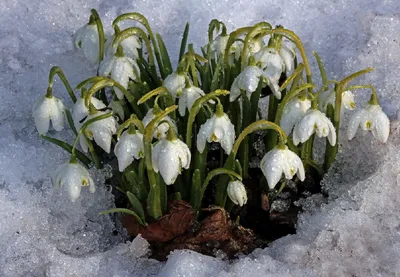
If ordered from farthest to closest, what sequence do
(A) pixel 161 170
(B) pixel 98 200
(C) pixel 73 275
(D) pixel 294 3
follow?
(D) pixel 294 3 < (B) pixel 98 200 < (C) pixel 73 275 < (A) pixel 161 170

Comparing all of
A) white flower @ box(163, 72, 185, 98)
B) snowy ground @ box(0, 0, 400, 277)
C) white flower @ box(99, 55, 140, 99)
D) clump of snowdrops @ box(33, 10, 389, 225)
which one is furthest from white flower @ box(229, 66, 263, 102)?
snowy ground @ box(0, 0, 400, 277)

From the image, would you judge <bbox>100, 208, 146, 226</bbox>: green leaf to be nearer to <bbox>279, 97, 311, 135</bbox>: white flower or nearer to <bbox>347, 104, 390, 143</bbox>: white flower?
<bbox>279, 97, 311, 135</bbox>: white flower

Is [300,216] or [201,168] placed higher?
[201,168]

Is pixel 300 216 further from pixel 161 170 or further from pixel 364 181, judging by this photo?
pixel 161 170

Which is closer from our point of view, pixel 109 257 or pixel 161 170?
pixel 161 170

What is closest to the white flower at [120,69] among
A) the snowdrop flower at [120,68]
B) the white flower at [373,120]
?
the snowdrop flower at [120,68]

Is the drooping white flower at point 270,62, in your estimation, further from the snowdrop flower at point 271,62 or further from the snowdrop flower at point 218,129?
the snowdrop flower at point 218,129

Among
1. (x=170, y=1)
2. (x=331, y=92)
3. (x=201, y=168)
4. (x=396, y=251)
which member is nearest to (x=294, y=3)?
(x=170, y=1)
